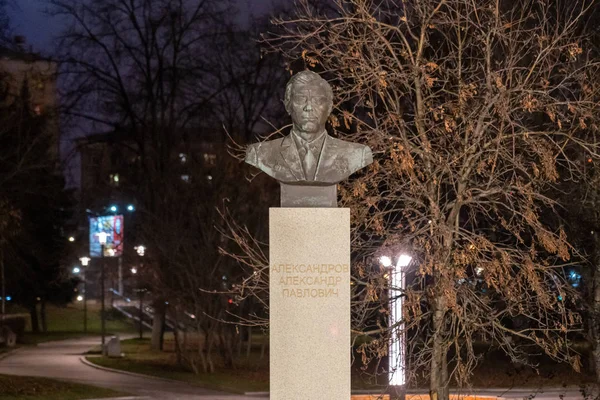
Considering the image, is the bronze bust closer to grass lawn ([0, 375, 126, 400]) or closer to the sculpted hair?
the sculpted hair

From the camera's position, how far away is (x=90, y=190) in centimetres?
5019

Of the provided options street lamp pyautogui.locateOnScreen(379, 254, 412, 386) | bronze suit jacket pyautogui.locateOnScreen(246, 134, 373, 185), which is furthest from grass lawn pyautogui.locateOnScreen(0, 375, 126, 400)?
bronze suit jacket pyautogui.locateOnScreen(246, 134, 373, 185)

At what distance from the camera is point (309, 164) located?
28.6 ft

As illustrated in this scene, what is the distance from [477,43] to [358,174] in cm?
249

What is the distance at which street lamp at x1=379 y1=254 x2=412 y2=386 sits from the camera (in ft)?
38.9

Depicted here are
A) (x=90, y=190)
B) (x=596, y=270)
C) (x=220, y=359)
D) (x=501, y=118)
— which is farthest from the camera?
(x=90, y=190)

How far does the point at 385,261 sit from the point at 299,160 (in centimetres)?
347

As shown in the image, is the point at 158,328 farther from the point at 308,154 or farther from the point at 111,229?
the point at 308,154

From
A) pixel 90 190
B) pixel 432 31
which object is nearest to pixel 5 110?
pixel 432 31

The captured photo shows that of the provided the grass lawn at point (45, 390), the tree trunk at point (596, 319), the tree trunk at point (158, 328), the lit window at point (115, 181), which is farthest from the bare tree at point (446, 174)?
the lit window at point (115, 181)

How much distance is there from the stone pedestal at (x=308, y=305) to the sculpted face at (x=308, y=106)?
0.79 metres

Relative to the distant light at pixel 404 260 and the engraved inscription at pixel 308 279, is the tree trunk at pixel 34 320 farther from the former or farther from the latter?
the engraved inscription at pixel 308 279

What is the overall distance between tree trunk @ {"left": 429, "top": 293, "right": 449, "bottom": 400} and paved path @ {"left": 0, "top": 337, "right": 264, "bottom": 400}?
11793mm

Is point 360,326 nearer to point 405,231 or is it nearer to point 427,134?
point 405,231
